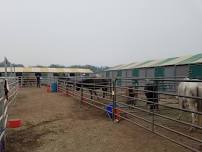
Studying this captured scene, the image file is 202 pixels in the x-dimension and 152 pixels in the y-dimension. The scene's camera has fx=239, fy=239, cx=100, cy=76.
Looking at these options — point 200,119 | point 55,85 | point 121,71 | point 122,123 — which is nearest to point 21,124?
point 122,123

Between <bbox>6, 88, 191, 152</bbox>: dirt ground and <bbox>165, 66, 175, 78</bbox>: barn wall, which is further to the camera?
<bbox>165, 66, 175, 78</bbox>: barn wall

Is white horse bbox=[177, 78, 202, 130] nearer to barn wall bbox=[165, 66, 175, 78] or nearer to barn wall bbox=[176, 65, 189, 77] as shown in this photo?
barn wall bbox=[176, 65, 189, 77]

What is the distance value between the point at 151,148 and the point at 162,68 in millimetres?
17533

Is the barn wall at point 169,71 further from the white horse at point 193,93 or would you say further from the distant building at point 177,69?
the white horse at point 193,93

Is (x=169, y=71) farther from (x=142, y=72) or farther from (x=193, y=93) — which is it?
(x=193, y=93)

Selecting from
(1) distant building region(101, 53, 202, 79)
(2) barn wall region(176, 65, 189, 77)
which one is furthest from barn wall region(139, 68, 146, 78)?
(2) barn wall region(176, 65, 189, 77)

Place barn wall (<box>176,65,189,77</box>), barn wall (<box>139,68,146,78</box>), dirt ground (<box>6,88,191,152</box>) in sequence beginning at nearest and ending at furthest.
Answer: dirt ground (<box>6,88,191,152</box>)
barn wall (<box>176,65,189,77</box>)
barn wall (<box>139,68,146,78</box>)

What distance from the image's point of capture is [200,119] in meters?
5.51

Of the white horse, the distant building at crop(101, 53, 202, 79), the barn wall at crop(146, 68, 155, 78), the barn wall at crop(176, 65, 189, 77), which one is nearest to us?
the white horse

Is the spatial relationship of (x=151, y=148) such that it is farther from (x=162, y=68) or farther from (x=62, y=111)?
(x=162, y=68)

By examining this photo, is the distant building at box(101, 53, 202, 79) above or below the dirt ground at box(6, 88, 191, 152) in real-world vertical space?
above

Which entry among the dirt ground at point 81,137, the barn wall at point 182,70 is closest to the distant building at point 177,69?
the barn wall at point 182,70

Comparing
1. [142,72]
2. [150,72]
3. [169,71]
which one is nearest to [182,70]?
[169,71]

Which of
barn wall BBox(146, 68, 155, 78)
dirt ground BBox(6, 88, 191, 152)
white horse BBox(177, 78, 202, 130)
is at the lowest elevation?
dirt ground BBox(6, 88, 191, 152)
